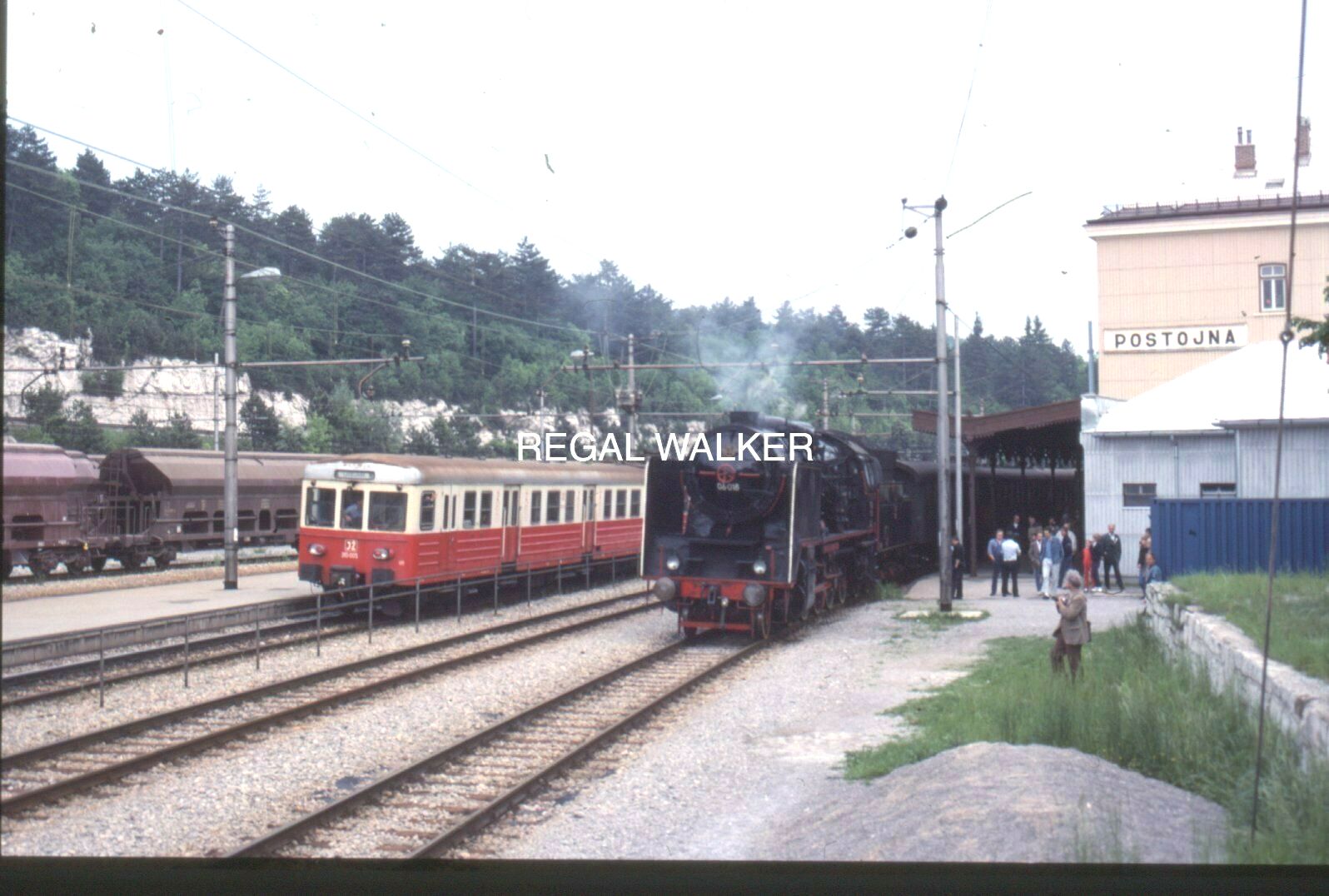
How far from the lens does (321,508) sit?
1488cm

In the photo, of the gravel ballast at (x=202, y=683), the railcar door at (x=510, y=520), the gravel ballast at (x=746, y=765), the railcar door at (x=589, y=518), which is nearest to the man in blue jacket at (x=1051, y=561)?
the gravel ballast at (x=746, y=765)

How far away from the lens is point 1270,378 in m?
16.6

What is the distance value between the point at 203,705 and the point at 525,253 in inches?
209

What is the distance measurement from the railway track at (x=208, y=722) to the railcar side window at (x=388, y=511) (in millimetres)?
1745

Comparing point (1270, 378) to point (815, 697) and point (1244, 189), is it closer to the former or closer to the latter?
point (1244, 189)

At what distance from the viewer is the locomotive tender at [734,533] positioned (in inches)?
571

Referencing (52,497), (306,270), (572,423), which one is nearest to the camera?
(306,270)

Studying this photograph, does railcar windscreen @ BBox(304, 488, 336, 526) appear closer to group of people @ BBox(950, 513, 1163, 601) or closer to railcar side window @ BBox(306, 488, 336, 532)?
railcar side window @ BBox(306, 488, 336, 532)

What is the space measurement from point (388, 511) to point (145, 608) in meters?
3.22

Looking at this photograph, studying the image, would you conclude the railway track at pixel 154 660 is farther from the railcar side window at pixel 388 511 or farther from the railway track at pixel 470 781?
the railway track at pixel 470 781

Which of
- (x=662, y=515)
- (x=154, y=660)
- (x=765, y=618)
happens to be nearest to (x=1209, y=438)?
(x=765, y=618)

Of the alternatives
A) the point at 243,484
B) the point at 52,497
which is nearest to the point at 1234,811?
the point at 52,497

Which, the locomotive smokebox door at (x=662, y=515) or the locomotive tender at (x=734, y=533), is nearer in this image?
the locomotive tender at (x=734, y=533)

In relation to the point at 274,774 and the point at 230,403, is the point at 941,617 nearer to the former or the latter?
the point at 230,403
